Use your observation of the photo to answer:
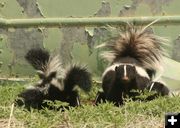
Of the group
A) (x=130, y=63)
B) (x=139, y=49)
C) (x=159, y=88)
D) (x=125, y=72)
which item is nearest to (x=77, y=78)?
(x=125, y=72)

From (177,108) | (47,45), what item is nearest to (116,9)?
(47,45)

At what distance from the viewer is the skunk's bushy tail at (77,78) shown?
6137 mm

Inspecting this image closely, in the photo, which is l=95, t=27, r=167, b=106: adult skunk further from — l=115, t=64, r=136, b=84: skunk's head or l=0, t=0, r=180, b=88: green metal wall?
l=0, t=0, r=180, b=88: green metal wall

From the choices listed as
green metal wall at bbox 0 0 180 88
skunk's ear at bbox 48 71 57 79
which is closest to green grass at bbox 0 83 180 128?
skunk's ear at bbox 48 71 57 79

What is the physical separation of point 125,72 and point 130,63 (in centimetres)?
27

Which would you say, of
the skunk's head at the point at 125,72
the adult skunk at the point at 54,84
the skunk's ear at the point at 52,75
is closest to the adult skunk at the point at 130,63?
the skunk's head at the point at 125,72

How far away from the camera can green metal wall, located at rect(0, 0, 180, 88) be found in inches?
307

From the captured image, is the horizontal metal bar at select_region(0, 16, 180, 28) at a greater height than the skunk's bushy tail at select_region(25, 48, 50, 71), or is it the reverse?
the horizontal metal bar at select_region(0, 16, 180, 28)

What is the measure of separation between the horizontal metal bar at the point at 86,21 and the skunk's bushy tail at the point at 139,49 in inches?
35.2

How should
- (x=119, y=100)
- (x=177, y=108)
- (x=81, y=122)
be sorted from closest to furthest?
1. (x=81, y=122)
2. (x=177, y=108)
3. (x=119, y=100)

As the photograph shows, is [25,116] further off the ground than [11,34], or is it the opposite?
[11,34]

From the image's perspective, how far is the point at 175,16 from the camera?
7750 millimetres

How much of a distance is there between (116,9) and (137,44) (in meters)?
1.27

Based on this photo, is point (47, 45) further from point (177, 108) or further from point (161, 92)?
point (177, 108)
